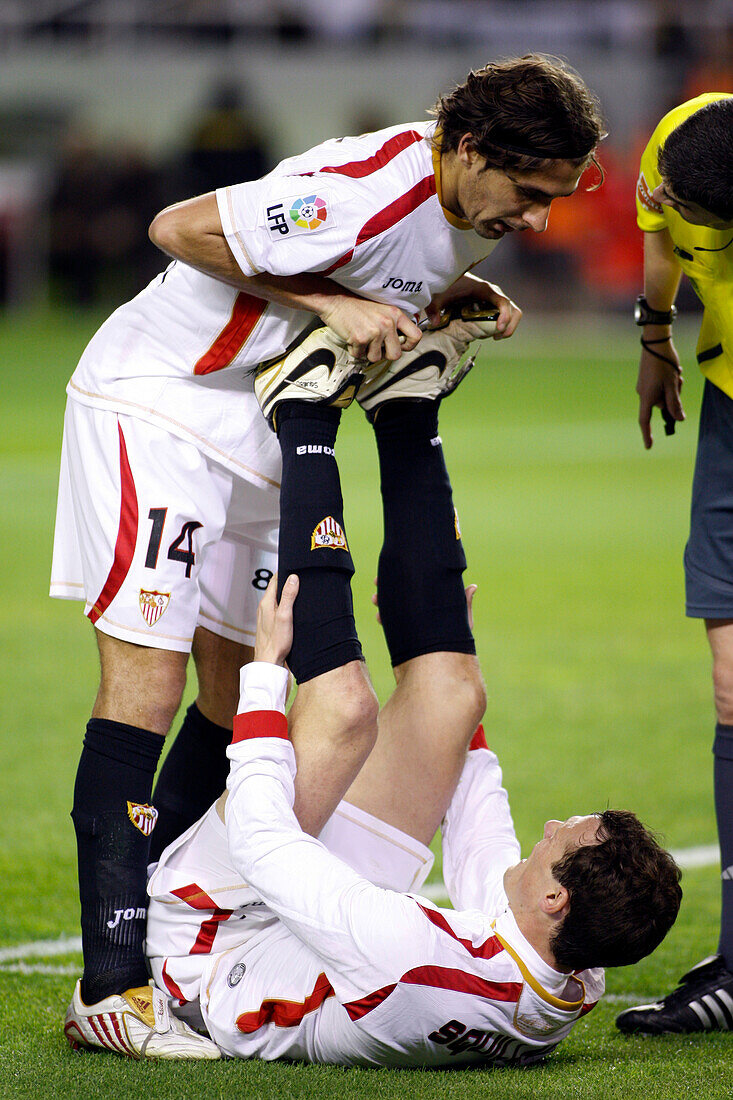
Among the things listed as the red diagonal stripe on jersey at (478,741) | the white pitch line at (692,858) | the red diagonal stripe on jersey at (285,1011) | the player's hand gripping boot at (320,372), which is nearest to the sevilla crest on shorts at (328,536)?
the player's hand gripping boot at (320,372)

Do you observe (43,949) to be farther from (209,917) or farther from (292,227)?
(292,227)

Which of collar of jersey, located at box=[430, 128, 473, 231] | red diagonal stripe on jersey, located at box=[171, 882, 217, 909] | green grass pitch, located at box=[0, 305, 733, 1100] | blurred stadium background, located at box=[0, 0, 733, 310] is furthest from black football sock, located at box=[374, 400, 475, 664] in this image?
blurred stadium background, located at box=[0, 0, 733, 310]

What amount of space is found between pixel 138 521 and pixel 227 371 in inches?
15.2

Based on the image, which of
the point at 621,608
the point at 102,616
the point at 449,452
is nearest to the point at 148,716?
the point at 102,616

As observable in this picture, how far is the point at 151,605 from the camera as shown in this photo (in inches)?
113

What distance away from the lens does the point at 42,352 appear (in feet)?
51.9

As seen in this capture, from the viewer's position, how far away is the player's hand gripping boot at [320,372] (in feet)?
9.28

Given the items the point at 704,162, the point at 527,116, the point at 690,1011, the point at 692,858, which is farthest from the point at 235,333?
the point at 692,858

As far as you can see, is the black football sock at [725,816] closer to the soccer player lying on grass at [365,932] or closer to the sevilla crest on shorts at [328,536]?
the soccer player lying on grass at [365,932]

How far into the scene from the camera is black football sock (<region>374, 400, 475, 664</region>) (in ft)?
9.96

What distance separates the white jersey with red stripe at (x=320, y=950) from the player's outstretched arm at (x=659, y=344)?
1317mm

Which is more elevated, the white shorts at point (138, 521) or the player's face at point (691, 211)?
the player's face at point (691, 211)

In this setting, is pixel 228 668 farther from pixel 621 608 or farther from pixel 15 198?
pixel 15 198

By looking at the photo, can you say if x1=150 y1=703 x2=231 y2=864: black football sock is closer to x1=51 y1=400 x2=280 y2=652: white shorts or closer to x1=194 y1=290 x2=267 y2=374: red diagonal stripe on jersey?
x1=51 y1=400 x2=280 y2=652: white shorts
